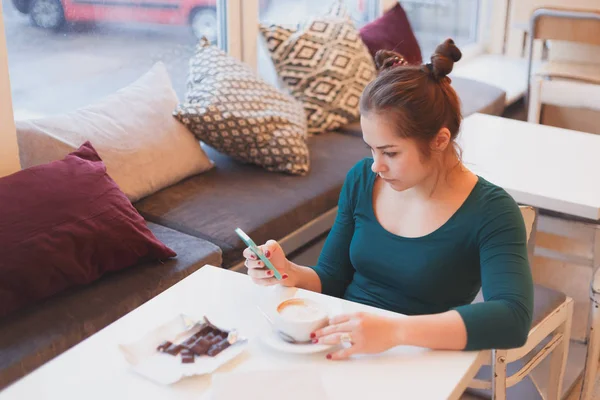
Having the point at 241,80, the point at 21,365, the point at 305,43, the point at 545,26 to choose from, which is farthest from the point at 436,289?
the point at 545,26

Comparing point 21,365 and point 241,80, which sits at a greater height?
point 241,80

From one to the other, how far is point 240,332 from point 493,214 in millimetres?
548

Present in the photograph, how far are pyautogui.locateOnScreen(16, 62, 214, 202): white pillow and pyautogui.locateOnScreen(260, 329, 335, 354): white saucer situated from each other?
1.22m

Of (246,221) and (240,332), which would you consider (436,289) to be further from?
(246,221)

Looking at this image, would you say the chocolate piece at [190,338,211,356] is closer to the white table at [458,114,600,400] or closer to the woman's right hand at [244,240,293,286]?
the woman's right hand at [244,240,293,286]

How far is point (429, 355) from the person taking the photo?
1.27 m

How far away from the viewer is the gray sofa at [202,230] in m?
1.75

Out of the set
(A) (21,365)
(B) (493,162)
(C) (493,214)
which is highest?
(C) (493,214)

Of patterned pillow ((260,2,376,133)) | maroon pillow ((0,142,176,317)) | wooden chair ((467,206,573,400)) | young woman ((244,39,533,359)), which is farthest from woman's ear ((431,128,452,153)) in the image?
patterned pillow ((260,2,376,133))

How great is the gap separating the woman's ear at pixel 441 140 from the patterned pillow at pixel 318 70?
5.78 feet

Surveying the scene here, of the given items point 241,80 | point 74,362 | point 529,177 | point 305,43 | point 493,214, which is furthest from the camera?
point 305,43

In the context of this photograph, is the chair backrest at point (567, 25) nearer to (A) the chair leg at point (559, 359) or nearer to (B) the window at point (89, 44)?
(B) the window at point (89, 44)

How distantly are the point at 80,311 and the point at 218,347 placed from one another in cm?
67

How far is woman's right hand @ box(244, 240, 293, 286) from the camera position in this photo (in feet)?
4.88
